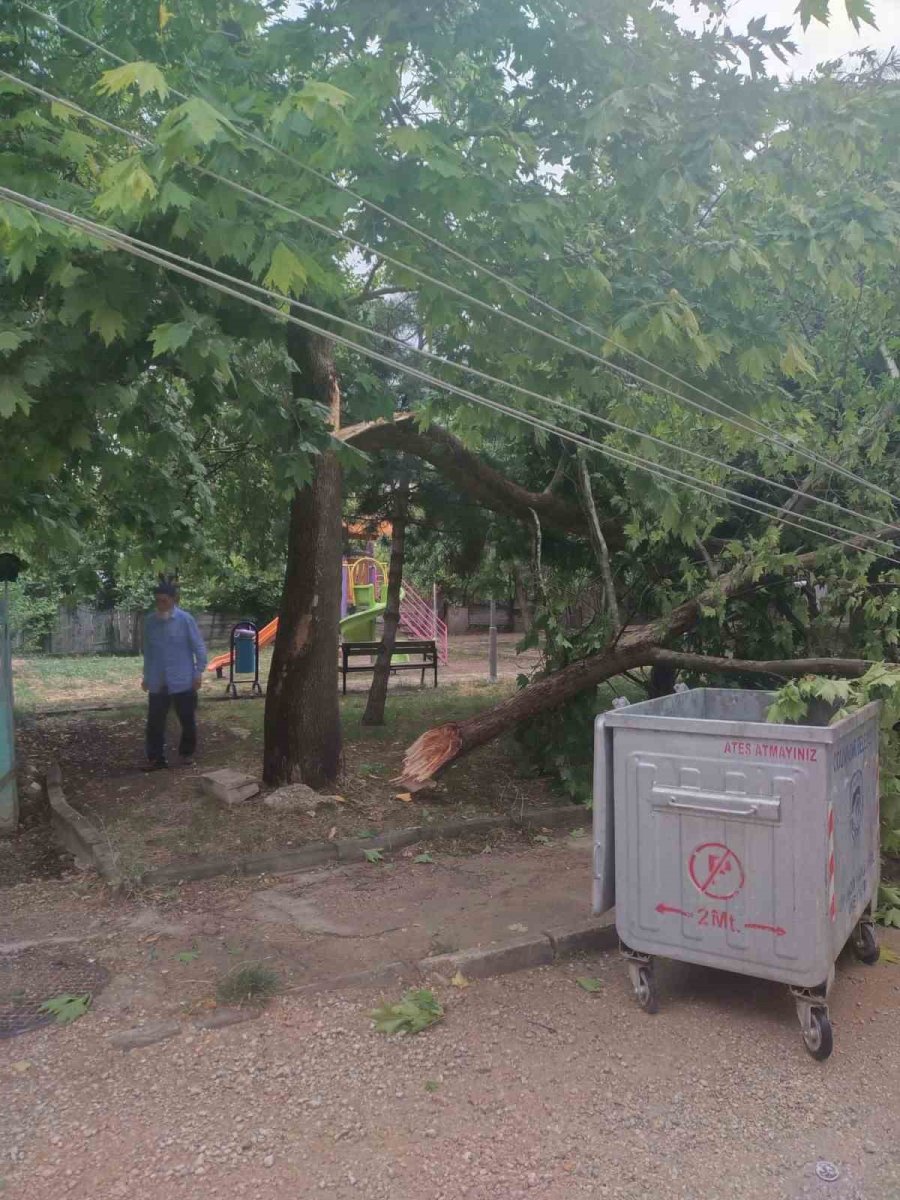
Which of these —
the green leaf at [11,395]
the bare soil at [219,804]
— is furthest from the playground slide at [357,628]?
the green leaf at [11,395]

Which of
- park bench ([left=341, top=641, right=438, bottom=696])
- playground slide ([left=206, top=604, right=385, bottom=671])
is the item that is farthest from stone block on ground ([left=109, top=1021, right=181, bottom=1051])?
playground slide ([left=206, top=604, right=385, bottom=671])

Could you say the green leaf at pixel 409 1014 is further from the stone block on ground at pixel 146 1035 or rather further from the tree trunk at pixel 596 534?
the tree trunk at pixel 596 534

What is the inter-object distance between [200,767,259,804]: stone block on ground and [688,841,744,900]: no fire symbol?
13.6ft

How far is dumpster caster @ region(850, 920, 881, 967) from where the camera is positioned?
486cm

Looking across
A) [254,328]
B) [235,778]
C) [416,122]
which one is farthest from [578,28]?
[235,778]

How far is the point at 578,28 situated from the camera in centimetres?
506

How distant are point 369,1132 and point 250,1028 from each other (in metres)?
0.93

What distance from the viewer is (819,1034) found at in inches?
150

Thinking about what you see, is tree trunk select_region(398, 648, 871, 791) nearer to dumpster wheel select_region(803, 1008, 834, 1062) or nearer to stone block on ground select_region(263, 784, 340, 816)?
stone block on ground select_region(263, 784, 340, 816)

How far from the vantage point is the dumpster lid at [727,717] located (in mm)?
3840

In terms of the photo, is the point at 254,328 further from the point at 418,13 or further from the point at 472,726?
the point at 472,726

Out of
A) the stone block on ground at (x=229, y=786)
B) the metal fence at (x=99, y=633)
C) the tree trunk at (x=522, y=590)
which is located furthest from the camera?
the metal fence at (x=99, y=633)

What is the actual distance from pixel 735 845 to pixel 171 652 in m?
5.92

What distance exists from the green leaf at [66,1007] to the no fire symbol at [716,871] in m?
2.84
